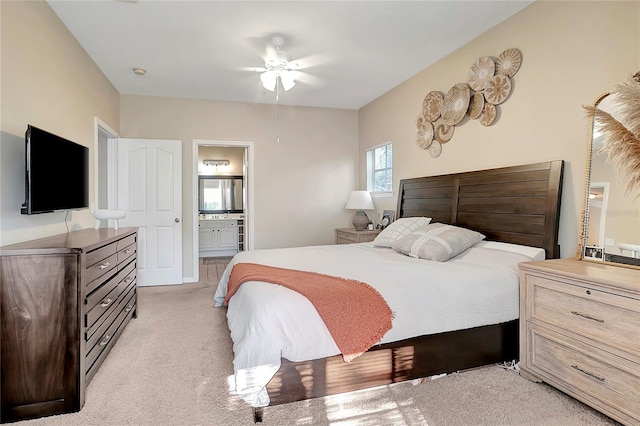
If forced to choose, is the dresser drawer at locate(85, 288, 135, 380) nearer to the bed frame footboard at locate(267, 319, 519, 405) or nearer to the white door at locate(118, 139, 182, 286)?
the bed frame footboard at locate(267, 319, 519, 405)

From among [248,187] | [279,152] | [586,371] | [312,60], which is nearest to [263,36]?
[312,60]

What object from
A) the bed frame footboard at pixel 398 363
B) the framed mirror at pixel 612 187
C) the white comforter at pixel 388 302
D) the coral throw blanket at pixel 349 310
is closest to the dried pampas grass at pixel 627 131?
the framed mirror at pixel 612 187

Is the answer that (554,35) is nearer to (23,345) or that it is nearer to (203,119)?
(23,345)

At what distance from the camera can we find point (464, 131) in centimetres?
331

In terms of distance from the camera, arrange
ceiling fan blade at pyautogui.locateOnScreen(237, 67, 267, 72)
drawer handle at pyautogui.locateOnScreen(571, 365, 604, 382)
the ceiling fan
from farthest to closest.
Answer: ceiling fan blade at pyautogui.locateOnScreen(237, 67, 267, 72)
the ceiling fan
drawer handle at pyautogui.locateOnScreen(571, 365, 604, 382)

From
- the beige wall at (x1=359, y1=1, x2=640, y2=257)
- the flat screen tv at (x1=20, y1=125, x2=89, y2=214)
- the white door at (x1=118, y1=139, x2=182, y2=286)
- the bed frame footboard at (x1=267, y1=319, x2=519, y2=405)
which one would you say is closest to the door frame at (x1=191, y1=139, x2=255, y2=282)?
the white door at (x1=118, y1=139, x2=182, y2=286)

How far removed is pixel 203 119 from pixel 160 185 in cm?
111

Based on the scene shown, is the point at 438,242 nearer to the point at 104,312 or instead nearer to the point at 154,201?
the point at 104,312

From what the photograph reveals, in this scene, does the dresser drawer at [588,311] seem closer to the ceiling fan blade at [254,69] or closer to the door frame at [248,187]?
the ceiling fan blade at [254,69]

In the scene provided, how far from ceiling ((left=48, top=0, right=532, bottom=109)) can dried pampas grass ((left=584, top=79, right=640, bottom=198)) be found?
53.1 inches

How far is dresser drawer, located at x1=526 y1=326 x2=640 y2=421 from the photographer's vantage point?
159cm

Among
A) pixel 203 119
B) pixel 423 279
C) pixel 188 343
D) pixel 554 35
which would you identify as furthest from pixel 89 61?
pixel 554 35

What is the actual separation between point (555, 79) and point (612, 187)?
0.89 metres

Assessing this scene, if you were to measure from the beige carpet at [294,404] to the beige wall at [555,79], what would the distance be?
108 cm
